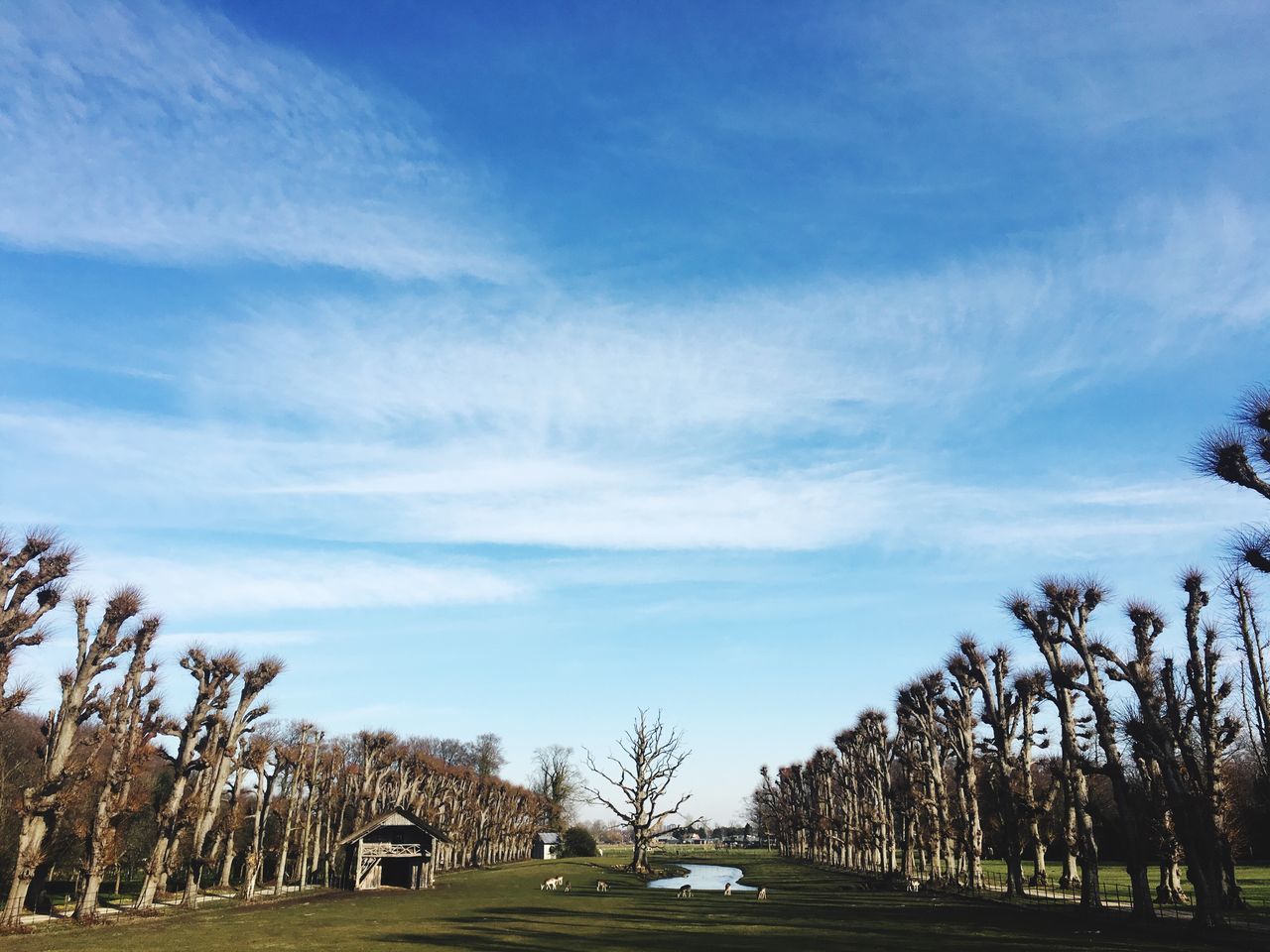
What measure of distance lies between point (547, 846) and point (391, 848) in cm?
5864

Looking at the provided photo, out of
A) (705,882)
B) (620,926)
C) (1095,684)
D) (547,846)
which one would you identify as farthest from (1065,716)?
(547,846)

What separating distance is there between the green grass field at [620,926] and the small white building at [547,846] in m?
62.7

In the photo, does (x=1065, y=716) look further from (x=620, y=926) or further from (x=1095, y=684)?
(x=620, y=926)

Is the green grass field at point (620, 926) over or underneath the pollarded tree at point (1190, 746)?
underneath

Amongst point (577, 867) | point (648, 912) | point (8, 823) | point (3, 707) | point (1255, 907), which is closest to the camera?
point (3, 707)

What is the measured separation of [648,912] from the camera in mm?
40062

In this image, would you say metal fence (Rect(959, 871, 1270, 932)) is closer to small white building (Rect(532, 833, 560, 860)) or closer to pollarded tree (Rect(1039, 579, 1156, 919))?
pollarded tree (Rect(1039, 579, 1156, 919))

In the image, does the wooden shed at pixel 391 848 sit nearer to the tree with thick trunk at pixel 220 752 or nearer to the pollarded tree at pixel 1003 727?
the tree with thick trunk at pixel 220 752

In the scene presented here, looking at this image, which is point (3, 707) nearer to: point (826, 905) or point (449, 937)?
point (449, 937)

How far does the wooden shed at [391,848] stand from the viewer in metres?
55.9

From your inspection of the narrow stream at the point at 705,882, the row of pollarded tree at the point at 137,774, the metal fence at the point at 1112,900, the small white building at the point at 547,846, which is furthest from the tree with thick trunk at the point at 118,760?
the small white building at the point at 547,846

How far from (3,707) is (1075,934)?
40037 mm

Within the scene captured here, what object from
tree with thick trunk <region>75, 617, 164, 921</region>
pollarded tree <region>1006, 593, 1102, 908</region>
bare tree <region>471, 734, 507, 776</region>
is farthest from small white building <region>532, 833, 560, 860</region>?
pollarded tree <region>1006, 593, 1102, 908</region>

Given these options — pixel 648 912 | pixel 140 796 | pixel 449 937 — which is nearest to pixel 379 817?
pixel 140 796
